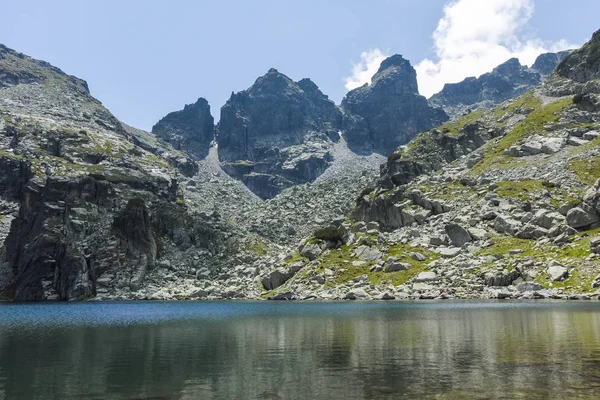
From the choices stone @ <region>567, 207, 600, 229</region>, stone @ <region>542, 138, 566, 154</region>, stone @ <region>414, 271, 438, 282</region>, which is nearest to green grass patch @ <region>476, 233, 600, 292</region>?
stone @ <region>567, 207, 600, 229</region>

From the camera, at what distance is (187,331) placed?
5309cm

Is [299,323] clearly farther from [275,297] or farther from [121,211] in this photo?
[121,211]

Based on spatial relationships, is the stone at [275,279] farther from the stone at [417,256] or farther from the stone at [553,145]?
the stone at [553,145]

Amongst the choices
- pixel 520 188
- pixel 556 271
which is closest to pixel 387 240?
pixel 520 188

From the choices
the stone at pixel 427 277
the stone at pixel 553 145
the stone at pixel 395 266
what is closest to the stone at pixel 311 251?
the stone at pixel 395 266

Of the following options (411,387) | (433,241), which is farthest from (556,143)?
(411,387)

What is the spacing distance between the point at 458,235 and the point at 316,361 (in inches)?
3997

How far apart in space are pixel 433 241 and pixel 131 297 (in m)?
99.4

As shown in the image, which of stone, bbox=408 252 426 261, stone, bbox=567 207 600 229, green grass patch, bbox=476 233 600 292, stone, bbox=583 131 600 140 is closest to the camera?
green grass patch, bbox=476 233 600 292

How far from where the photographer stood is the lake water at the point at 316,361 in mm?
23656

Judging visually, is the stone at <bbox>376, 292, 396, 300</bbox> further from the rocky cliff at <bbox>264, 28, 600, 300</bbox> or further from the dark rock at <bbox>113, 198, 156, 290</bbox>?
the dark rock at <bbox>113, 198, 156, 290</bbox>

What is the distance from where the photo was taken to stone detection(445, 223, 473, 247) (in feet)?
403

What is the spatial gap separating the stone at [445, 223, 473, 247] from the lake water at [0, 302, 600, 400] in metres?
68.0

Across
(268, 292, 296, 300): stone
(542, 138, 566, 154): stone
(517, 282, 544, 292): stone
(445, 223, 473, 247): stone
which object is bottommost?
(268, 292, 296, 300): stone
